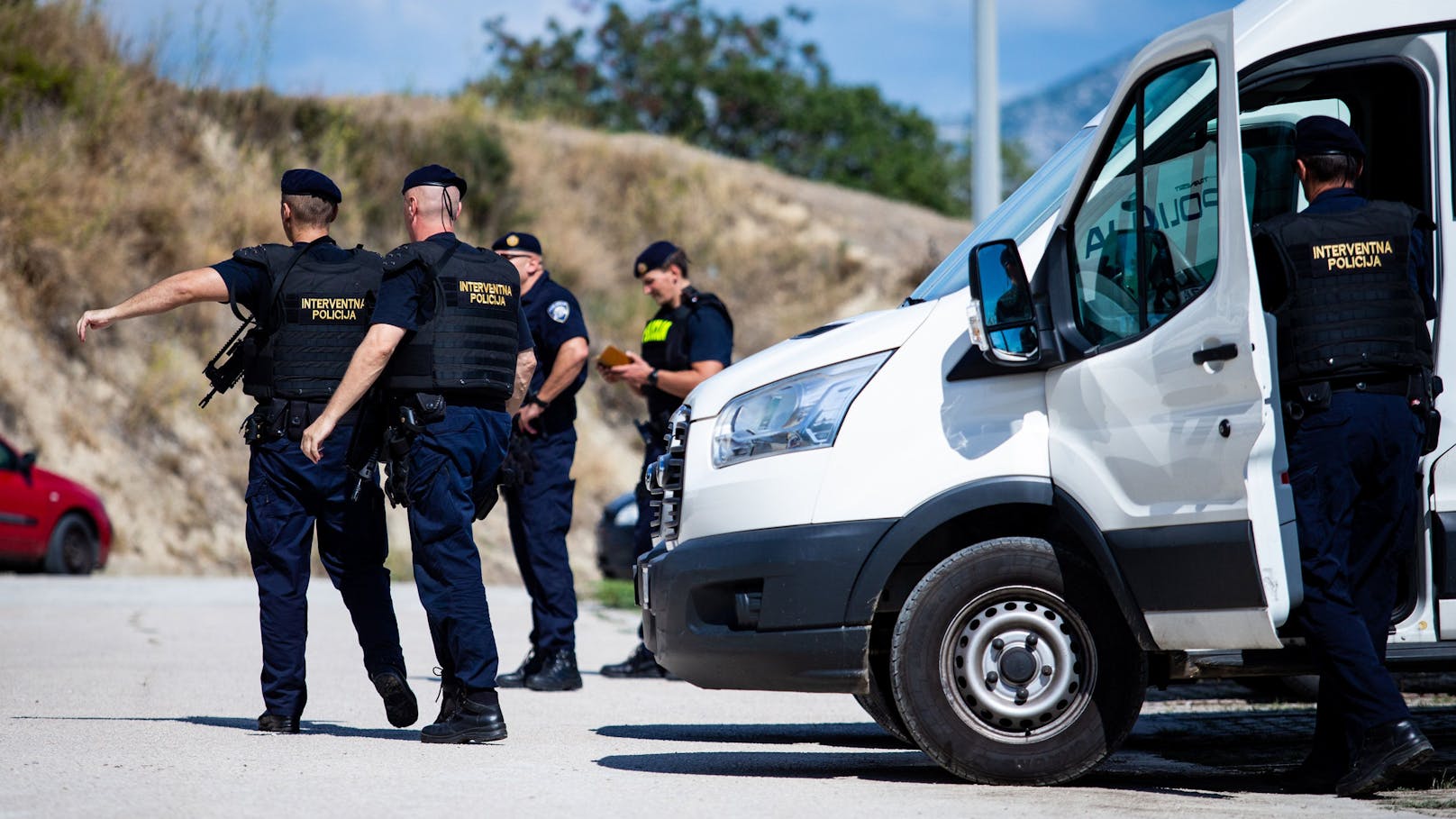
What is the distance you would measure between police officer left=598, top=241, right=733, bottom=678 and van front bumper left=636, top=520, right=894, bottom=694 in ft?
9.19

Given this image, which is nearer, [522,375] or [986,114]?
[522,375]

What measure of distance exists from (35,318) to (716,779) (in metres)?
15.6

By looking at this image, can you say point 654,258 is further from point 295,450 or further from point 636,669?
point 295,450

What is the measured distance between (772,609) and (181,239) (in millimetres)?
16673

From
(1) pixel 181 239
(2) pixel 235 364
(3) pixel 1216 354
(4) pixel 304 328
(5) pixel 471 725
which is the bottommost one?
(5) pixel 471 725

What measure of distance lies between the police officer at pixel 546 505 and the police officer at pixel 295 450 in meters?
1.73

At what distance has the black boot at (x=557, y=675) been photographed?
8.06m

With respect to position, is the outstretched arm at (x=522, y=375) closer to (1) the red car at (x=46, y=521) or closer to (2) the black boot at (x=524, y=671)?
(2) the black boot at (x=524, y=671)

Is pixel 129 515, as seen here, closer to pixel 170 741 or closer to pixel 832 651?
pixel 170 741

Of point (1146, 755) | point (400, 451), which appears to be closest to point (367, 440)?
point (400, 451)

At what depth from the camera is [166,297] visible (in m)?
5.92

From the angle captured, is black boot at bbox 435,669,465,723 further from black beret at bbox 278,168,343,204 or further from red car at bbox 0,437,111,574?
red car at bbox 0,437,111,574

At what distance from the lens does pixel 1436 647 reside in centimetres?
532

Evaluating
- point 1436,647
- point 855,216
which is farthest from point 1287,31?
point 855,216
